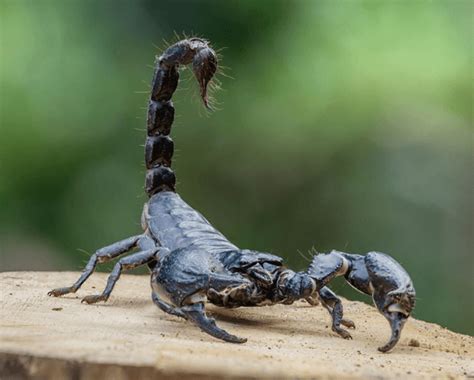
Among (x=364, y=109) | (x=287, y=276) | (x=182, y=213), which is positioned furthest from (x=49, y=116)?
(x=287, y=276)

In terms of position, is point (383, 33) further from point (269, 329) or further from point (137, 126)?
point (269, 329)

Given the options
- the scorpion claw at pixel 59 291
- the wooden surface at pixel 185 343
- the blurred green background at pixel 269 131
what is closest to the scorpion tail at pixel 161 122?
the wooden surface at pixel 185 343

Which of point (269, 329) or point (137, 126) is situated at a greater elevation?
point (137, 126)

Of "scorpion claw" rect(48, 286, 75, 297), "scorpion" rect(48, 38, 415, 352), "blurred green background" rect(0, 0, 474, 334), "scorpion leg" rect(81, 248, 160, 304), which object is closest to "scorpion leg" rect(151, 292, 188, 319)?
"scorpion" rect(48, 38, 415, 352)

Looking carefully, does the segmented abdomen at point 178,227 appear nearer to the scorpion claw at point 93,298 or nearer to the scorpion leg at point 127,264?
the scorpion leg at point 127,264

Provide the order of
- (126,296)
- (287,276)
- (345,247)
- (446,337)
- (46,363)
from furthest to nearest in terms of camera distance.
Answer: (345,247) → (126,296) → (446,337) → (287,276) → (46,363)
